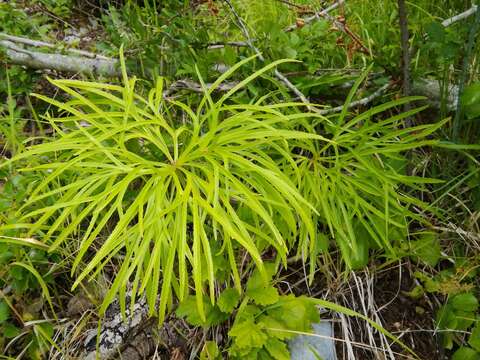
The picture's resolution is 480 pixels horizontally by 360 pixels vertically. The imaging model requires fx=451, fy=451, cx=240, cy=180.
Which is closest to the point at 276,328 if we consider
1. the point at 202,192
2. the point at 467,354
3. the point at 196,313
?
the point at 196,313

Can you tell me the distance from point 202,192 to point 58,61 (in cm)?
153

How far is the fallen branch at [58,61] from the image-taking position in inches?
103

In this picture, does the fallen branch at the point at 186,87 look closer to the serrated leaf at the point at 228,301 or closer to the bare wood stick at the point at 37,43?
the bare wood stick at the point at 37,43

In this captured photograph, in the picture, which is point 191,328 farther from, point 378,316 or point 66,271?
point 378,316

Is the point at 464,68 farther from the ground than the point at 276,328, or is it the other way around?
the point at 464,68

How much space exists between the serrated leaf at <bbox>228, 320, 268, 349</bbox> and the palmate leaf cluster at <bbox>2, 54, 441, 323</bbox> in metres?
0.09

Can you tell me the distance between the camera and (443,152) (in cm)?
197

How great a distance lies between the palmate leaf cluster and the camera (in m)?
1.32

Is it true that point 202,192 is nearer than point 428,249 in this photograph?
Yes

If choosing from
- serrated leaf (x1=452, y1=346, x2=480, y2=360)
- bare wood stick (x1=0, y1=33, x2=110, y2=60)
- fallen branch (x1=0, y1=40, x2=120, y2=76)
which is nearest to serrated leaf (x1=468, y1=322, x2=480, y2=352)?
serrated leaf (x1=452, y1=346, x2=480, y2=360)

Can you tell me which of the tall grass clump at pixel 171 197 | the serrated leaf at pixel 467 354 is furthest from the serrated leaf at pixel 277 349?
the serrated leaf at pixel 467 354

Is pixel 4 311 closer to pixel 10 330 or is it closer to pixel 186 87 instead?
pixel 10 330

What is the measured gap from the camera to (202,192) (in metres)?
1.71

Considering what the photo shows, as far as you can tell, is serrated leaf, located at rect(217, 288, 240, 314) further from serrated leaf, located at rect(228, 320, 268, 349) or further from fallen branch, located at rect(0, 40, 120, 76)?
fallen branch, located at rect(0, 40, 120, 76)
